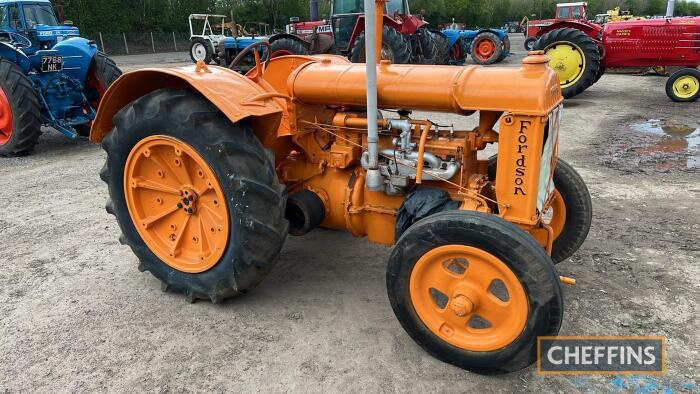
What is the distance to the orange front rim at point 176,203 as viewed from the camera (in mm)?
2881

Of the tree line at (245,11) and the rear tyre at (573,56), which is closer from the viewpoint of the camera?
the rear tyre at (573,56)

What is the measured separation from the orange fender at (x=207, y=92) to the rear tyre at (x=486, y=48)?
16.2 metres

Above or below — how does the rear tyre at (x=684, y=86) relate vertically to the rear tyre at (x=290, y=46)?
below

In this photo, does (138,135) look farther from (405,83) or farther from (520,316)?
(520,316)

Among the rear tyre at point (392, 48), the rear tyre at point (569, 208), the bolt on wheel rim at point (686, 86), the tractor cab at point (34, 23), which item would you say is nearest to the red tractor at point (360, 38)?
the rear tyre at point (392, 48)

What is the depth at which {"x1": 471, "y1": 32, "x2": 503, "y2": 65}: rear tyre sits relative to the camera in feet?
58.1

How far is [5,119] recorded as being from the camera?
683cm

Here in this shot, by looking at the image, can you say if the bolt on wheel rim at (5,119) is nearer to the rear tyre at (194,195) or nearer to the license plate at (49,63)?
the license plate at (49,63)

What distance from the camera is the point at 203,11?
3953 cm

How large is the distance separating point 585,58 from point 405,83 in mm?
8562

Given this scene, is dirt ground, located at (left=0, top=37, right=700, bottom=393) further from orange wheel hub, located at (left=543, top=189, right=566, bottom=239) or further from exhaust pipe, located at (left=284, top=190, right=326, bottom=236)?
exhaust pipe, located at (left=284, top=190, right=326, bottom=236)

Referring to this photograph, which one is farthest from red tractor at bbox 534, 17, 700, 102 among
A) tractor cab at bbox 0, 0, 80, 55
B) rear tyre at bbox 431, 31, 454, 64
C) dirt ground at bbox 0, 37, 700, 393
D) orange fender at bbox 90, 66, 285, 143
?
tractor cab at bbox 0, 0, 80, 55

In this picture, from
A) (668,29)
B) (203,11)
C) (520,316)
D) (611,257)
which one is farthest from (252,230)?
(203,11)

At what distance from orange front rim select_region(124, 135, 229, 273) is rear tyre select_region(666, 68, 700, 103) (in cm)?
1009
